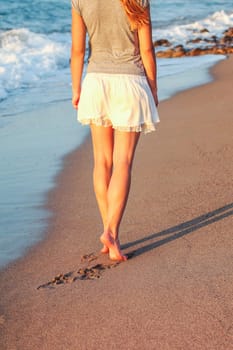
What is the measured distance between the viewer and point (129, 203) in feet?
Answer: 18.0

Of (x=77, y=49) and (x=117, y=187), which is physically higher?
(x=77, y=49)

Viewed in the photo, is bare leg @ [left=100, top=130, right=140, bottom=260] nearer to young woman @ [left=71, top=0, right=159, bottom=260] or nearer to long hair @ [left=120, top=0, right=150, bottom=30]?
young woman @ [left=71, top=0, right=159, bottom=260]

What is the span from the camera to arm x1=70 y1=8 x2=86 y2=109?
4.18 metres

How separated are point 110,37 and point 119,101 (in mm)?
360

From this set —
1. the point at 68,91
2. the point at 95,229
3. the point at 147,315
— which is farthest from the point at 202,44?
the point at 147,315

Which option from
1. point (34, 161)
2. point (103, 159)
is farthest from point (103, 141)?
point (34, 161)

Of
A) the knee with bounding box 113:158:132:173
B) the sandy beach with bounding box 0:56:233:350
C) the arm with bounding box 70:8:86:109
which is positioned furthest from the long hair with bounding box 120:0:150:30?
the sandy beach with bounding box 0:56:233:350

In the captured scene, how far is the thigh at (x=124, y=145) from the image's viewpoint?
4277 millimetres

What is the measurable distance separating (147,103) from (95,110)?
296 millimetres

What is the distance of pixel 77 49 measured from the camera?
4258mm

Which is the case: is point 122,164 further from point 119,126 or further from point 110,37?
point 110,37

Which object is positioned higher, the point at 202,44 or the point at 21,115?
the point at 21,115

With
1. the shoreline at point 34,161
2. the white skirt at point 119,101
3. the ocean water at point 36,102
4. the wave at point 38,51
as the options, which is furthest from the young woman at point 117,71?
the wave at point 38,51

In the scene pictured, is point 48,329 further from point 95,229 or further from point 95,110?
point 95,229
